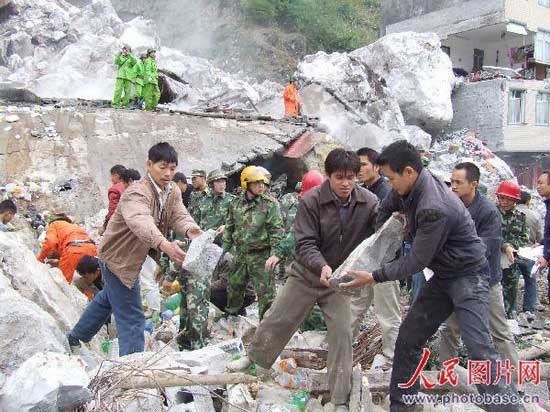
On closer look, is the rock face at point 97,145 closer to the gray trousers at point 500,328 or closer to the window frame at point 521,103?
the gray trousers at point 500,328

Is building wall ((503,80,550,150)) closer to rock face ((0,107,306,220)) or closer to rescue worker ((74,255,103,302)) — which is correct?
rock face ((0,107,306,220))

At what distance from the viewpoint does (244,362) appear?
143 inches

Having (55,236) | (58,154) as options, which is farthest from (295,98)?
(55,236)

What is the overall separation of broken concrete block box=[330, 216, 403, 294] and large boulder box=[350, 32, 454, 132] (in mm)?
16707

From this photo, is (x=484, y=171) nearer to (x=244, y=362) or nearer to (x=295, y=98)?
(x=295, y=98)

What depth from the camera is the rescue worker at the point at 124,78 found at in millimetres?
11484

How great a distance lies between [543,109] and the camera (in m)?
21.5

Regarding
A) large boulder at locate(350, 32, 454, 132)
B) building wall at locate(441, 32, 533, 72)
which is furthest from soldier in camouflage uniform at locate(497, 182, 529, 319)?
building wall at locate(441, 32, 533, 72)

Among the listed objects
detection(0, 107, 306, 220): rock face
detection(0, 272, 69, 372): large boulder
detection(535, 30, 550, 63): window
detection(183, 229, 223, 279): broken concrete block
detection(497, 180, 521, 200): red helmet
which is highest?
detection(535, 30, 550, 63): window

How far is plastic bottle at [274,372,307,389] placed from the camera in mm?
3678

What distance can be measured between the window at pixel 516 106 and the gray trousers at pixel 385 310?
61.2ft

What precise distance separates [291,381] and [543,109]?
21544mm

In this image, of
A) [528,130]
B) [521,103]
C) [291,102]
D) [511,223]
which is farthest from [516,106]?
[511,223]

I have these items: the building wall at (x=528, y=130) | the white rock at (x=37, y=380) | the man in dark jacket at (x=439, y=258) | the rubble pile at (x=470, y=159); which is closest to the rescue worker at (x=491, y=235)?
the man in dark jacket at (x=439, y=258)
